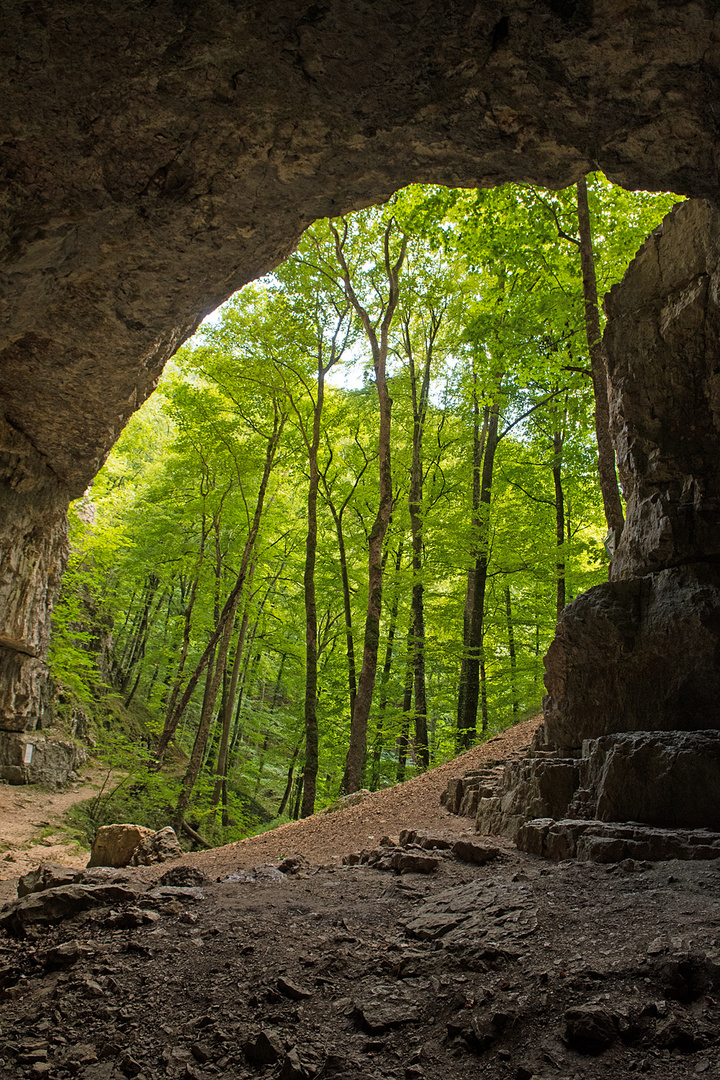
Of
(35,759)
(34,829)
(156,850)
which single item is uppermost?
(156,850)

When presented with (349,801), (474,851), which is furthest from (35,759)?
(474,851)

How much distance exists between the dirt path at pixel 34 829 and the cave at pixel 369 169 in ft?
20.1

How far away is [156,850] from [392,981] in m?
4.88

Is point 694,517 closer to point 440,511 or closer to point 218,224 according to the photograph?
point 218,224

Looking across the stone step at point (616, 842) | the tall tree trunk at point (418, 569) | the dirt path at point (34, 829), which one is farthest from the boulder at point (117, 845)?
the tall tree trunk at point (418, 569)

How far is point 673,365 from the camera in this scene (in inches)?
246

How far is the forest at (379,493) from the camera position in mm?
10797

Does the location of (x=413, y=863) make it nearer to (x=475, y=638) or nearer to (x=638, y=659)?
(x=638, y=659)

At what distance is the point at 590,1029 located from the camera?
234cm

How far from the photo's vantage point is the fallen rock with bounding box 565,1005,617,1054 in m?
2.31

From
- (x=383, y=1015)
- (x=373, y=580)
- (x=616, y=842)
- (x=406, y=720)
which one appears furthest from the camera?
(x=406, y=720)

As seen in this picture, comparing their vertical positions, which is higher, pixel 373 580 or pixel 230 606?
pixel 373 580

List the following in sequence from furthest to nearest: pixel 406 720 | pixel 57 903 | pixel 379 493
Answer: pixel 379 493
pixel 406 720
pixel 57 903

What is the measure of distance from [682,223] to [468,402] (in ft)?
35.9
